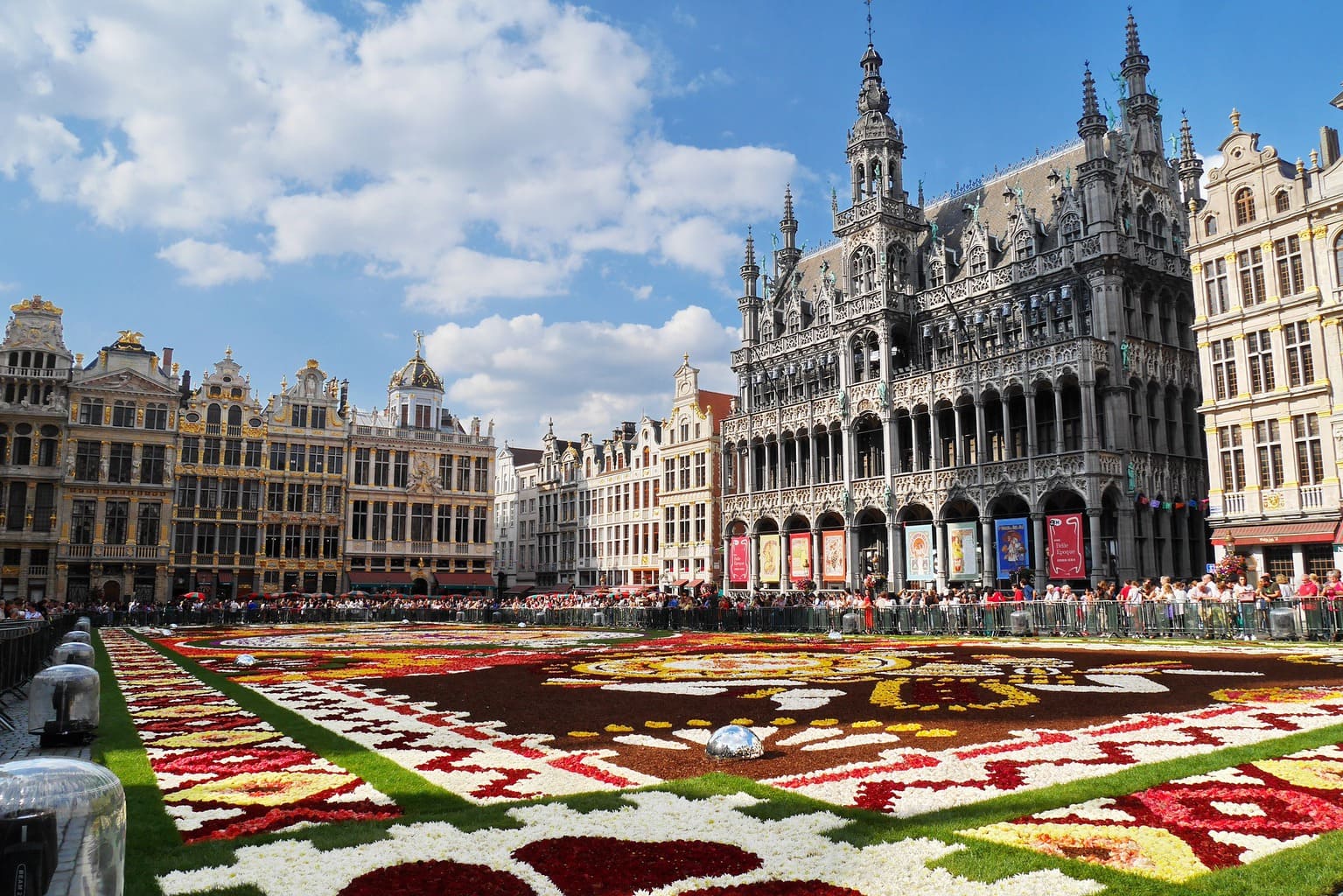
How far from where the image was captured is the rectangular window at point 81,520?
5269cm

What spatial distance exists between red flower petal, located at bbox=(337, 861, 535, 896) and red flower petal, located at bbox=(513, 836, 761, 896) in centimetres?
22

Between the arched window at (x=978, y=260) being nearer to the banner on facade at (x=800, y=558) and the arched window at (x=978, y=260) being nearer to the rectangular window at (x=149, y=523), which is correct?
the banner on facade at (x=800, y=558)

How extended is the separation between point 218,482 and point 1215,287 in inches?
2113

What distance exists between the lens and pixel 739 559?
170 feet

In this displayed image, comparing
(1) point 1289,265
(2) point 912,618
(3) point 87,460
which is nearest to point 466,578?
(3) point 87,460

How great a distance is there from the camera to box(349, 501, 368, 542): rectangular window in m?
61.2

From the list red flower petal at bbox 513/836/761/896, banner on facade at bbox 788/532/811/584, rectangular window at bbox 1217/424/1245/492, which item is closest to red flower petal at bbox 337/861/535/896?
red flower petal at bbox 513/836/761/896

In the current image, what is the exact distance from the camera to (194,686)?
13.1 metres

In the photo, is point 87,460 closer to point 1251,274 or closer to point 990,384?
point 990,384

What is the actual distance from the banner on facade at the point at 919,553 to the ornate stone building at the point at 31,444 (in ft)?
150

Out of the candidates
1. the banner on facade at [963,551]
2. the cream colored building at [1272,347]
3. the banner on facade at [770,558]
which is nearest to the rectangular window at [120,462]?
the banner on facade at [770,558]

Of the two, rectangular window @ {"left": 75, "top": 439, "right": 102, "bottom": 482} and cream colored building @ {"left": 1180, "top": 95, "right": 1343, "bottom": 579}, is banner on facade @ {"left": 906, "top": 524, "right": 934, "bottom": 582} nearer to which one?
cream colored building @ {"left": 1180, "top": 95, "right": 1343, "bottom": 579}

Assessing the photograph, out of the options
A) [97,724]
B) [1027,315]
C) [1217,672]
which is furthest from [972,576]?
[97,724]

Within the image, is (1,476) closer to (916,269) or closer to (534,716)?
(916,269)
